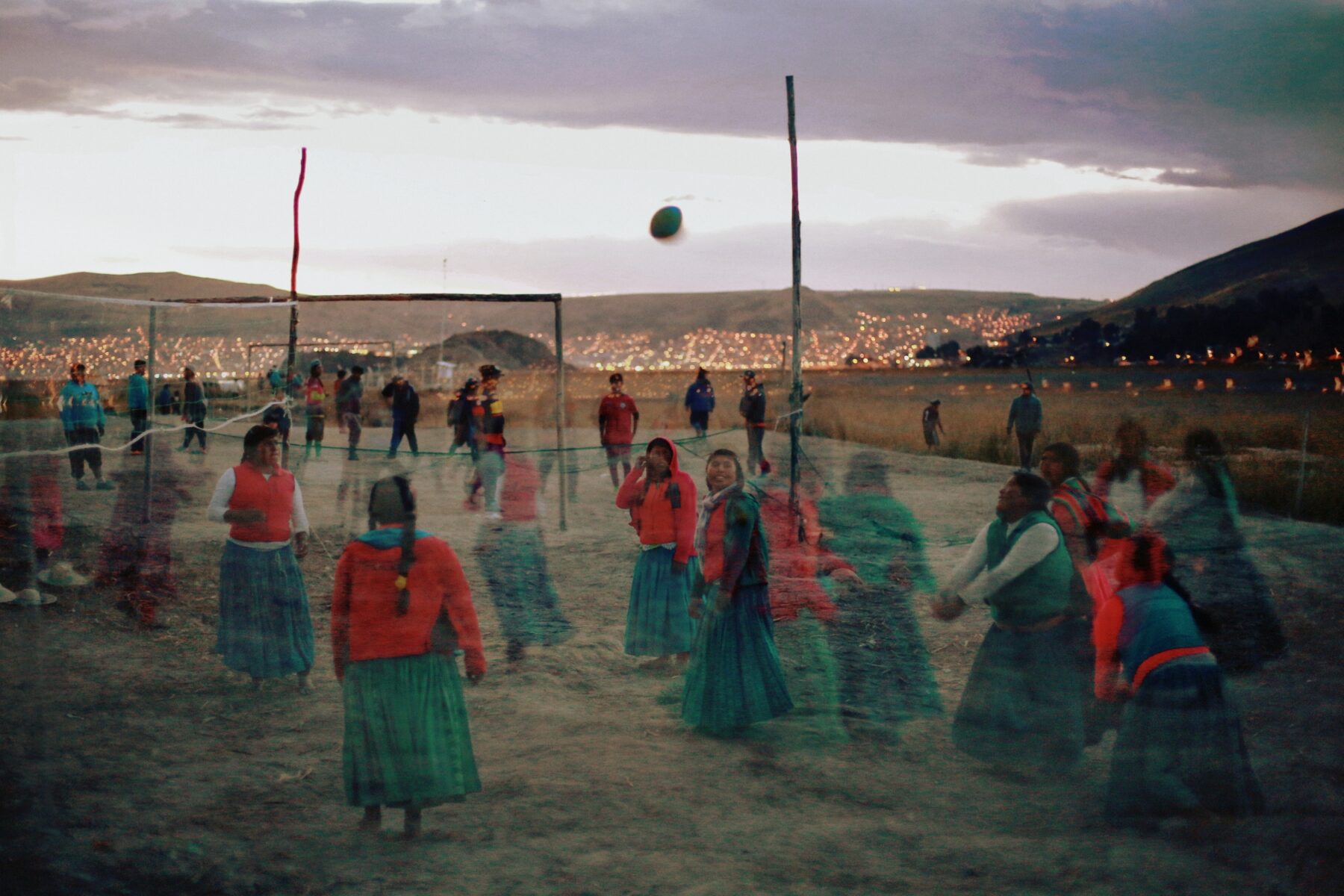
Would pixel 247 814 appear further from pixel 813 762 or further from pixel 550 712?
pixel 813 762

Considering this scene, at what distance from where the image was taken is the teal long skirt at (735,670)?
569 cm

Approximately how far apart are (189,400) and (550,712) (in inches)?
636

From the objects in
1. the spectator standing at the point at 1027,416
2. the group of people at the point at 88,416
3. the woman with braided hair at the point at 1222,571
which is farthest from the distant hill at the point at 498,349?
the woman with braided hair at the point at 1222,571

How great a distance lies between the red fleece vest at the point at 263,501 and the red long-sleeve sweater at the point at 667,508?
1.91 meters

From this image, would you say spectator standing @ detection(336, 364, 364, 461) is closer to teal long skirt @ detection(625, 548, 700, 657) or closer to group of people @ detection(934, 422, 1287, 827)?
teal long skirt @ detection(625, 548, 700, 657)

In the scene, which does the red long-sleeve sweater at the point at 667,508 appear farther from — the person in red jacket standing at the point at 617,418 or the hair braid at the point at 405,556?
the person in red jacket standing at the point at 617,418

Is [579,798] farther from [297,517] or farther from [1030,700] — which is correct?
[297,517]

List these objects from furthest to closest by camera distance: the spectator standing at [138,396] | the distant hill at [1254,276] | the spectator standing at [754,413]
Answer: the distant hill at [1254,276] → the spectator standing at [754,413] → the spectator standing at [138,396]

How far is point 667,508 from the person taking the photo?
6797 mm

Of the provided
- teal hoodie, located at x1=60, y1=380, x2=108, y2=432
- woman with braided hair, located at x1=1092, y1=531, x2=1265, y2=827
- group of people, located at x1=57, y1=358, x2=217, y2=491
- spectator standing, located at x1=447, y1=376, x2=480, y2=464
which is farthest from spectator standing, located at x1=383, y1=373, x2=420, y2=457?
woman with braided hair, located at x1=1092, y1=531, x2=1265, y2=827

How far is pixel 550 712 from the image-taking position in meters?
6.16

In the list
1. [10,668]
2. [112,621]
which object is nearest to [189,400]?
[112,621]

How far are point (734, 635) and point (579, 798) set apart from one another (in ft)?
4.25

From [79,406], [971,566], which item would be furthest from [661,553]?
[79,406]
